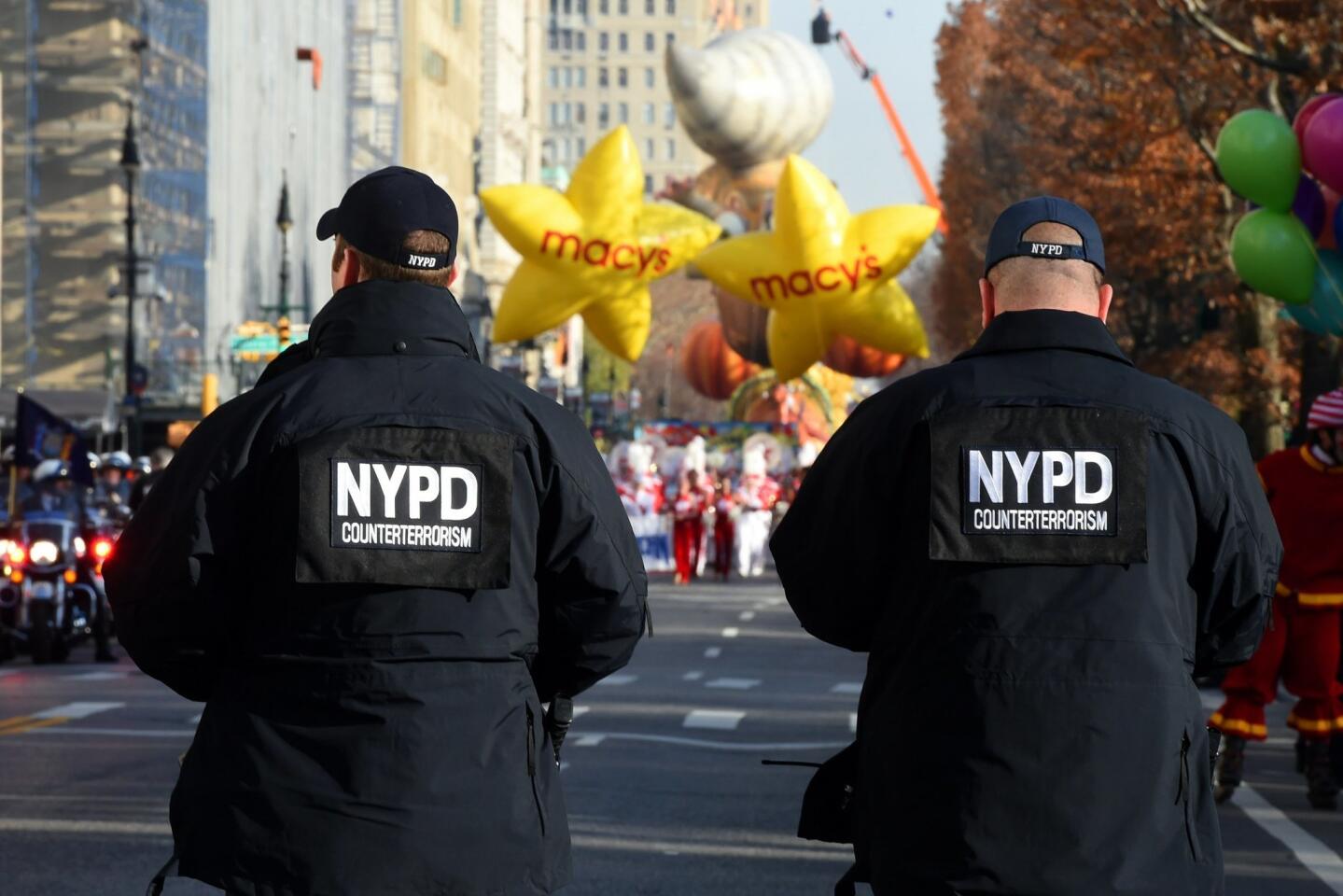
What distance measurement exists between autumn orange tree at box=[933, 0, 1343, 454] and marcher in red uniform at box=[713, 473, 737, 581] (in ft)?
24.2

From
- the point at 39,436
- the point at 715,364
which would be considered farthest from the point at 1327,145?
the point at 715,364

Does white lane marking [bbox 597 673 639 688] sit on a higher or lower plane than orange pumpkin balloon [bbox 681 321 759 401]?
lower

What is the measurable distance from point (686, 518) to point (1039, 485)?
3901 centimetres

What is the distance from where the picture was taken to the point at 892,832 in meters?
4.91

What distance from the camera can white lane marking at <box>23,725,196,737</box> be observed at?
50.1ft

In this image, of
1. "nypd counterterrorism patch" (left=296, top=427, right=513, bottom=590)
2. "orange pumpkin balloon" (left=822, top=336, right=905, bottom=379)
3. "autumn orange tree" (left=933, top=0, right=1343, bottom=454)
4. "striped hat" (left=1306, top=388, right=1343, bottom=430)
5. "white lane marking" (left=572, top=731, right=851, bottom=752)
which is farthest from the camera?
"orange pumpkin balloon" (left=822, top=336, right=905, bottom=379)

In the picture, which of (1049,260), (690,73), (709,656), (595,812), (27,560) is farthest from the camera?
(690,73)

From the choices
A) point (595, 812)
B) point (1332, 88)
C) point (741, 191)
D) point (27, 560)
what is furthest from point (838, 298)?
point (741, 191)

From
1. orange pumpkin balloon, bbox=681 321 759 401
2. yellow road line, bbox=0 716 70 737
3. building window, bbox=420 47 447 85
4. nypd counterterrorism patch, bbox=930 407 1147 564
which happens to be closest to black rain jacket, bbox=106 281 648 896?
nypd counterterrorism patch, bbox=930 407 1147 564

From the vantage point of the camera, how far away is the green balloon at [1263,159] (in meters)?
17.3

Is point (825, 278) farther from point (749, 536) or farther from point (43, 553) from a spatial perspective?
point (749, 536)

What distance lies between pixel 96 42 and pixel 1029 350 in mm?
50744

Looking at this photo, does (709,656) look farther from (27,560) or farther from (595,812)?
(595,812)

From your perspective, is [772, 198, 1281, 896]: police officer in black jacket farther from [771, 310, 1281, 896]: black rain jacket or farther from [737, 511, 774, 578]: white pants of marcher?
[737, 511, 774, 578]: white pants of marcher
